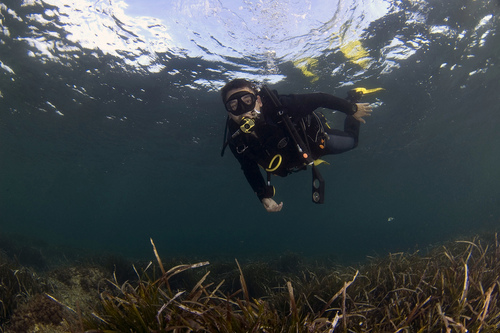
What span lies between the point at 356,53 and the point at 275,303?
12.7 m

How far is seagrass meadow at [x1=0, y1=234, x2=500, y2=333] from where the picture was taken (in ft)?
5.94

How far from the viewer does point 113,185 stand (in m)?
48.7

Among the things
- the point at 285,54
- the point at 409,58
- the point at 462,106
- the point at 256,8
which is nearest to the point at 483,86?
the point at 462,106

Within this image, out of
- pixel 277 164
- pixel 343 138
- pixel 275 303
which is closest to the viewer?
pixel 275 303

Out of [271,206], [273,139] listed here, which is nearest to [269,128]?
[273,139]

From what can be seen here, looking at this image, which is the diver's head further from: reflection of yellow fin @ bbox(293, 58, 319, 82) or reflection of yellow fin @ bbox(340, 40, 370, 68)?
reflection of yellow fin @ bbox(340, 40, 370, 68)

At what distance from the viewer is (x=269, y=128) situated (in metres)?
4.91

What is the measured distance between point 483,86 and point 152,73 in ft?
75.1

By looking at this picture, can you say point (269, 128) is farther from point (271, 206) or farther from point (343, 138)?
point (343, 138)

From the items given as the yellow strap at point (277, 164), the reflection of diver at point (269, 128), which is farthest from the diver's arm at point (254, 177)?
the yellow strap at point (277, 164)

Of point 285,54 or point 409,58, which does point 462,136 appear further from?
point 285,54

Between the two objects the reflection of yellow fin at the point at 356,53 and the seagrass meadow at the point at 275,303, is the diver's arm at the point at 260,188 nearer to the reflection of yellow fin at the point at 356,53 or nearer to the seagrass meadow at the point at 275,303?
the seagrass meadow at the point at 275,303

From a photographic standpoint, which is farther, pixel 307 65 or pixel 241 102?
pixel 307 65

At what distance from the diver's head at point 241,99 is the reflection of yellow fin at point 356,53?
366 inches
